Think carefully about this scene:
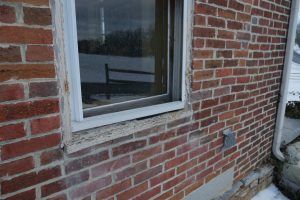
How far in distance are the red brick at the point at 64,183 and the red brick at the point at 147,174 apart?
0.39 metres

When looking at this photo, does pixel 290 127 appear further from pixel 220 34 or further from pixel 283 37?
pixel 220 34

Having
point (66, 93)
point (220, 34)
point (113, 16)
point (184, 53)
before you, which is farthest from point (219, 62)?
point (66, 93)

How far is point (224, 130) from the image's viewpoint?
241cm

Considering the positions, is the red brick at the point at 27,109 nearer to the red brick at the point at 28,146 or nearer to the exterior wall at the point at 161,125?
the exterior wall at the point at 161,125

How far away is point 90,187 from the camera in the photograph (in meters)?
Answer: 1.46

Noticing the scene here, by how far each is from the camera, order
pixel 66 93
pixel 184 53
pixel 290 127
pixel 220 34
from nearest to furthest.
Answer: pixel 66 93 < pixel 184 53 < pixel 220 34 < pixel 290 127

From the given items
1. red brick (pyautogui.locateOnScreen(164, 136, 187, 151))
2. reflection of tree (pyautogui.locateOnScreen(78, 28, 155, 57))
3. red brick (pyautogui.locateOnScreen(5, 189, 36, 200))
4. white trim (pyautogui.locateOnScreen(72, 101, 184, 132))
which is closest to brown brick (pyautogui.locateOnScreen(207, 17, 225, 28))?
reflection of tree (pyautogui.locateOnScreen(78, 28, 155, 57))

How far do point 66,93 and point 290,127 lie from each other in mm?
4075

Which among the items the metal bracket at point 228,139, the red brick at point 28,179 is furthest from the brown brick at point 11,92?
the metal bracket at point 228,139

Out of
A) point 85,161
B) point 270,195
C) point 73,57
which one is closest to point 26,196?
point 85,161

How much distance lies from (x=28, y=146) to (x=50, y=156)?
0.12 metres

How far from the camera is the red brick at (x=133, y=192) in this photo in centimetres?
164

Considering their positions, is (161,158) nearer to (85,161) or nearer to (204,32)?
(85,161)

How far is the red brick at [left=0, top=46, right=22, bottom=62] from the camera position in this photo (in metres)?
1.05
